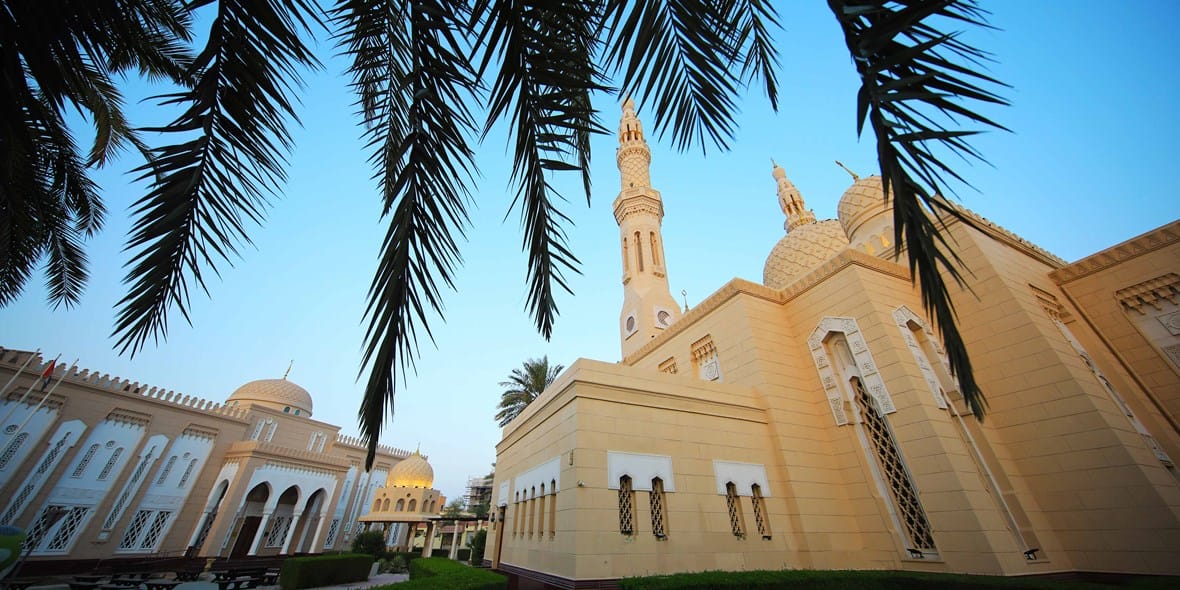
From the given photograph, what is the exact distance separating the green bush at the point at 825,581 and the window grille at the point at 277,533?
2060 centimetres

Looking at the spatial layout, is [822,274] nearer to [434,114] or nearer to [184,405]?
[434,114]

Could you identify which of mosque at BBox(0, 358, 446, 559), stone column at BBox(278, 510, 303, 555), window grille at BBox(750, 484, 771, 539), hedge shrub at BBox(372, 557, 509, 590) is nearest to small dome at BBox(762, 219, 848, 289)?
window grille at BBox(750, 484, 771, 539)

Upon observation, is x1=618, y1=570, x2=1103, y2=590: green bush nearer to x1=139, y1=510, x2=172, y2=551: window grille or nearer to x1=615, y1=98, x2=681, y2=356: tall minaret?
x1=615, y1=98, x2=681, y2=356: tall minaret

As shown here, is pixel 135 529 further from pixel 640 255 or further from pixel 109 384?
pixel 640 255

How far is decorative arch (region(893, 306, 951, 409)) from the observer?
24.5ft

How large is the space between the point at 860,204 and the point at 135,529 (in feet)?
85.9

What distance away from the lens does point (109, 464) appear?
14961 millimetres

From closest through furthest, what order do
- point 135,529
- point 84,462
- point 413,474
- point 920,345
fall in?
point 920,345 → point 84,462 → point 135,529 → point 413,474

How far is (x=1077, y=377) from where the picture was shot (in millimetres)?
7020

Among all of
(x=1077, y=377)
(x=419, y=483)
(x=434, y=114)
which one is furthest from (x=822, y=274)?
(x=419, y=483)

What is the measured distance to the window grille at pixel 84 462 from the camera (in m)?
14.2

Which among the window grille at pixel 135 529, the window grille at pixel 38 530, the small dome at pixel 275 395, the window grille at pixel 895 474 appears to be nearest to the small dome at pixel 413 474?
the small dome at pixel 275 395

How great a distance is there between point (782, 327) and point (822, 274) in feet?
4.76

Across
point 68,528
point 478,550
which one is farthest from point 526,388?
point 68,528
